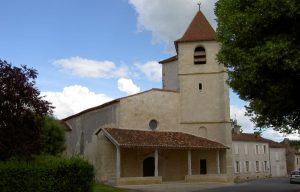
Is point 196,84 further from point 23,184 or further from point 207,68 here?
point 23,184

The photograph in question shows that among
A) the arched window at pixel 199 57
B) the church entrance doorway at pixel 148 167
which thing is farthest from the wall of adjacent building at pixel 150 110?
the arched window at pixel 199 57

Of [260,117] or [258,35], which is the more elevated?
[258,35]

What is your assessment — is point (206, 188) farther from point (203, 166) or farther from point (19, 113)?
point (19, 113)

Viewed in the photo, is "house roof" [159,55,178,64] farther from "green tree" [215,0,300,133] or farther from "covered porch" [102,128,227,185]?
"green tree" [215,0,300,133]

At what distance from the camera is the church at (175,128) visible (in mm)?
32875

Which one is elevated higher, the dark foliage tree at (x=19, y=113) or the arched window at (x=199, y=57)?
the arched window at (x=199, y=57)

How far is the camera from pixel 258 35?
1491 centimetres

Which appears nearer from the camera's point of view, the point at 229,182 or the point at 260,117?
the point at 260,117

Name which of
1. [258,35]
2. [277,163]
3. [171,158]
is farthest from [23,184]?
[277,163]

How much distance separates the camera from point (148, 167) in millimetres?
34688

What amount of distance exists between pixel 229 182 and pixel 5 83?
24399 millimetres

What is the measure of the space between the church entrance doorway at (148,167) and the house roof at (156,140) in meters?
2.29

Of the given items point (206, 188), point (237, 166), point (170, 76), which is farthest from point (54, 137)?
point (237, 166)

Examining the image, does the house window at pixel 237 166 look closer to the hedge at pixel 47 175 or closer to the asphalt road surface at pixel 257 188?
the asphalt road surface at pixel 257 188
